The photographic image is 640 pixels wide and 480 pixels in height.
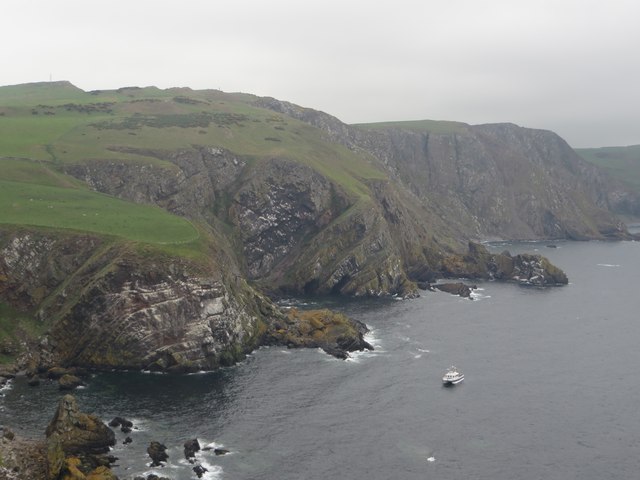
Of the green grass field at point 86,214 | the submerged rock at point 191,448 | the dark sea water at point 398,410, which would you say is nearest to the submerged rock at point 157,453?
the dark sea water at point 398,410

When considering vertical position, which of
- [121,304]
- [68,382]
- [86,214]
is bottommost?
[68,382]

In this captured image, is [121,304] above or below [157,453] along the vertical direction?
above

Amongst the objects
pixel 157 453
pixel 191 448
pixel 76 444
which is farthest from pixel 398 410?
pixel 76 444

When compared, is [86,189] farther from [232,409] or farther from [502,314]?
[502,314]

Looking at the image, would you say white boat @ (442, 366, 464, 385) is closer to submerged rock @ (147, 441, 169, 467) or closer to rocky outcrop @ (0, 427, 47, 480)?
submerged rock @ (147, 441, 169, 467)

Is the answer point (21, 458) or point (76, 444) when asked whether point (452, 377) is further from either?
point (21, 458)
